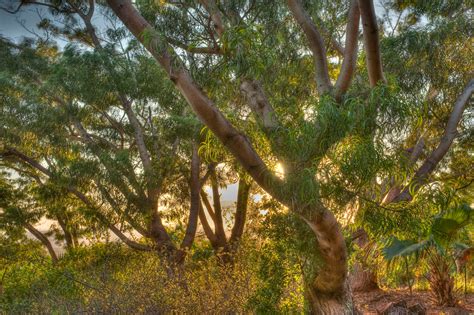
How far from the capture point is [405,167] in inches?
152

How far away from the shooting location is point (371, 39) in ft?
11.2

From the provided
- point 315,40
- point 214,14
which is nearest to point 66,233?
point 214,14

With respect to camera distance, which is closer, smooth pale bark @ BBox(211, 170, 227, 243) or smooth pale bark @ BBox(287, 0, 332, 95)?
smooth pale bark @ BBox(287, 0, 332, 95)

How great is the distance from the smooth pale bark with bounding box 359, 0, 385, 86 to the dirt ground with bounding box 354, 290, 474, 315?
14.3ft

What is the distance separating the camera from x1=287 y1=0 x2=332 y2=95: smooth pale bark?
4184mm

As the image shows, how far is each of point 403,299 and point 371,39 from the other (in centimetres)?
534

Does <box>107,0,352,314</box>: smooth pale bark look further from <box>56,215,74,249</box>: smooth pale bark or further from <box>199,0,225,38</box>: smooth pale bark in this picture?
<box>56,215,74,249</box>: smooth pale bark

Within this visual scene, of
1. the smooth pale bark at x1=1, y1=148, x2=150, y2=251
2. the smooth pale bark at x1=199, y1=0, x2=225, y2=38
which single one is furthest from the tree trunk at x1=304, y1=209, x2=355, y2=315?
the smooth pale bark at x1=1, y1=148, x2=150, y2=251

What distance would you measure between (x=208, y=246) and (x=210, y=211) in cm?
95

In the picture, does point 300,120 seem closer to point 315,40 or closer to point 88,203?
point 315,40

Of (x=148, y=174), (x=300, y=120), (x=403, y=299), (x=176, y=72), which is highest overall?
(x=148, y=174)

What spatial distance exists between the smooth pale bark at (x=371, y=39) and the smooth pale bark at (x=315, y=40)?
538 millimetres

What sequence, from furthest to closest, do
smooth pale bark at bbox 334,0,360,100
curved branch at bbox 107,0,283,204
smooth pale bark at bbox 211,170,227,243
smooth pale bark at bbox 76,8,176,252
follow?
1. smooth pale bark at bbox 211,170,227,243
2. smooth pale bark at bbox 76,8,176,252
3. smooth pale bark at bbox 334,0,360,100
4. curved branch at bbox 107,0,283,204

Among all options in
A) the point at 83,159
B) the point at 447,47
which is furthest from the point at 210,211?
the point at 447,47
